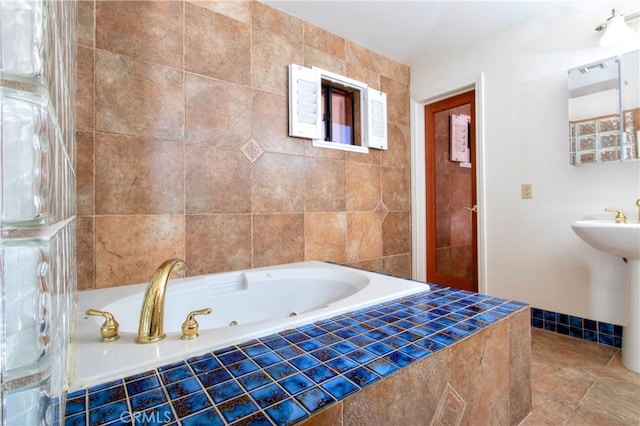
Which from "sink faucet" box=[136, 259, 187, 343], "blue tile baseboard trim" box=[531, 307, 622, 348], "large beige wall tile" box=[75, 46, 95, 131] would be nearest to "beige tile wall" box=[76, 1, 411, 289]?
"large beige wall tile" box=[75, 46, 95, 131]

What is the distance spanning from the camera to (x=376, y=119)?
108 inches

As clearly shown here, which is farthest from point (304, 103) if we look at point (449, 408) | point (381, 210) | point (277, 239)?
point (449, 408)

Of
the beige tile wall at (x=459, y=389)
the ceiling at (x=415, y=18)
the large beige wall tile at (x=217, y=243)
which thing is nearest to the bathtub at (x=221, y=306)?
the large beige wall tile at (x=217, y=243)

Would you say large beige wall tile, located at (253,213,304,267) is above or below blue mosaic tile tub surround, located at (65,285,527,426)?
above

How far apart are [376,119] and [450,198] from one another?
3.30 feet

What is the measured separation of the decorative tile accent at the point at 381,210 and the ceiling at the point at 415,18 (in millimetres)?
1394

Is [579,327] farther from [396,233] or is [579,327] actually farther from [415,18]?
[415,18]

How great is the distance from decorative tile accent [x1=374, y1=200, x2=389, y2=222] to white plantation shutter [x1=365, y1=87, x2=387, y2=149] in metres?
0.52

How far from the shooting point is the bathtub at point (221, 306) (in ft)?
2.53

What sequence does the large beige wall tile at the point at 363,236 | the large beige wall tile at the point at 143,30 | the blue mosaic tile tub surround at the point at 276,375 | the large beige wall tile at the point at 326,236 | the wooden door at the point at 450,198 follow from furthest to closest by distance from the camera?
the wooden door at the point at 450,198, the large beige wall tile at the point at 363,236, the large beige wall tile at the point at 326,236, the large beige wall tile at the point at 143,30, the blue mosaic tile tub surround at the point at 276,375

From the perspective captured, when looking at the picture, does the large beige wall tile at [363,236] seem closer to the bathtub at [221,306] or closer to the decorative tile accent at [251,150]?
the bathtub at [221,306]

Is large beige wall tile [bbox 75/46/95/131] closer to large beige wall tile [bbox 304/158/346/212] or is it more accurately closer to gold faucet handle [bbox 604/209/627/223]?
large beige wall tile [bbox 304/158/346/212]

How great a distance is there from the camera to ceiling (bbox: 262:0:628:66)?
2.15 metres

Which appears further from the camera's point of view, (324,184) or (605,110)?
(324,184)
